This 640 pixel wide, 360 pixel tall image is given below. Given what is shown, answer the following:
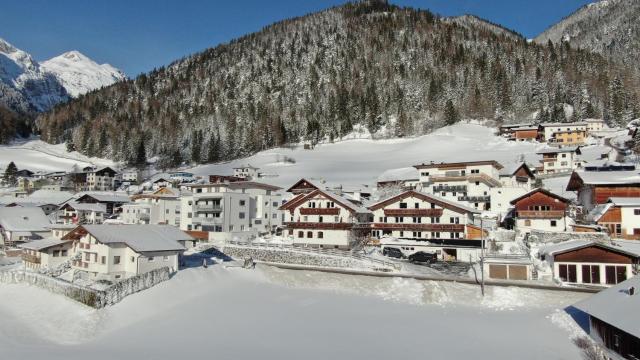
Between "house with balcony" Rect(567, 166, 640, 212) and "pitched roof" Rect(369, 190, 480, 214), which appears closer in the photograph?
"house with balcony" Rect(567, 166, 640, 212)

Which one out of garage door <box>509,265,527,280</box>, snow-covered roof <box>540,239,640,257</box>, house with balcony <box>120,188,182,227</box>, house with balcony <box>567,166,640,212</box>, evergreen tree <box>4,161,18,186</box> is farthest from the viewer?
evergreen tree <box>4,161,18,186</box>

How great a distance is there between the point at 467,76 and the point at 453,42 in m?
35.9

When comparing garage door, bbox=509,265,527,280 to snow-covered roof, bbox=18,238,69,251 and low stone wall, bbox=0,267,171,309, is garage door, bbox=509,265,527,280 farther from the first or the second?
snow-covered roof, bbox=18,238,69,251

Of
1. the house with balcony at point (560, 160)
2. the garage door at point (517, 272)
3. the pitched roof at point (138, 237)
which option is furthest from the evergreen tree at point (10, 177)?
the garage door at point (517, 272)

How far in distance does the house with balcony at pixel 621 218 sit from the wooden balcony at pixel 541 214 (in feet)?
10.0

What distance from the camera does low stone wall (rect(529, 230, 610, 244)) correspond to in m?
38.6

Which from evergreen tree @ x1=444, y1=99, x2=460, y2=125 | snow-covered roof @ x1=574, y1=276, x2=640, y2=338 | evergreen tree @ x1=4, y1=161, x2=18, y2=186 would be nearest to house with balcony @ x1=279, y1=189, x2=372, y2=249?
snow-covered roof @ x1=574, y1=276, x2=640, y2=338

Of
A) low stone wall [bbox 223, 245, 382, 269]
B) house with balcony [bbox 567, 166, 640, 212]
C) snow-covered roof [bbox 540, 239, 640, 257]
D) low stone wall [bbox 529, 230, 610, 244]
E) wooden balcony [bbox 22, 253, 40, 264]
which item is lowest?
wooden balcony [bbox 22, 253, 40, 264]

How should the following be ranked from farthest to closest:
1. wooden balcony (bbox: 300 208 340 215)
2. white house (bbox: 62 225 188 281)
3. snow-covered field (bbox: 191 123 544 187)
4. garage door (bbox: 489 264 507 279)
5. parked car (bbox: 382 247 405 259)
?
snow-covered field (bbox: 191 123 544 187) → wooden balcony (bbox: 300 208 340 215) → parked car (bbox: 382 247 405 259) → white house (bbox: 62 225 188 281) → garage door (bbox: 489 264 507 279)

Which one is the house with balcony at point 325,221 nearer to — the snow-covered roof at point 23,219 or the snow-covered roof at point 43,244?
the snow-covered roof at point 43,244

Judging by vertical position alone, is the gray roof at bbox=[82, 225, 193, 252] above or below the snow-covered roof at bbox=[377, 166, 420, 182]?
below

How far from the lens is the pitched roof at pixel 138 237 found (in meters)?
37.8

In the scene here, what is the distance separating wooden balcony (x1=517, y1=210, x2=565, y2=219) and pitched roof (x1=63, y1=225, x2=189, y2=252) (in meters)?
32.1

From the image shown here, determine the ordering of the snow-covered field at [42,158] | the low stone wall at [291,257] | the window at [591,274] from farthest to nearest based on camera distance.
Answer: the snow-covered field at [42,158] < the low stone wall at [291,257] < the window at [591,274]
